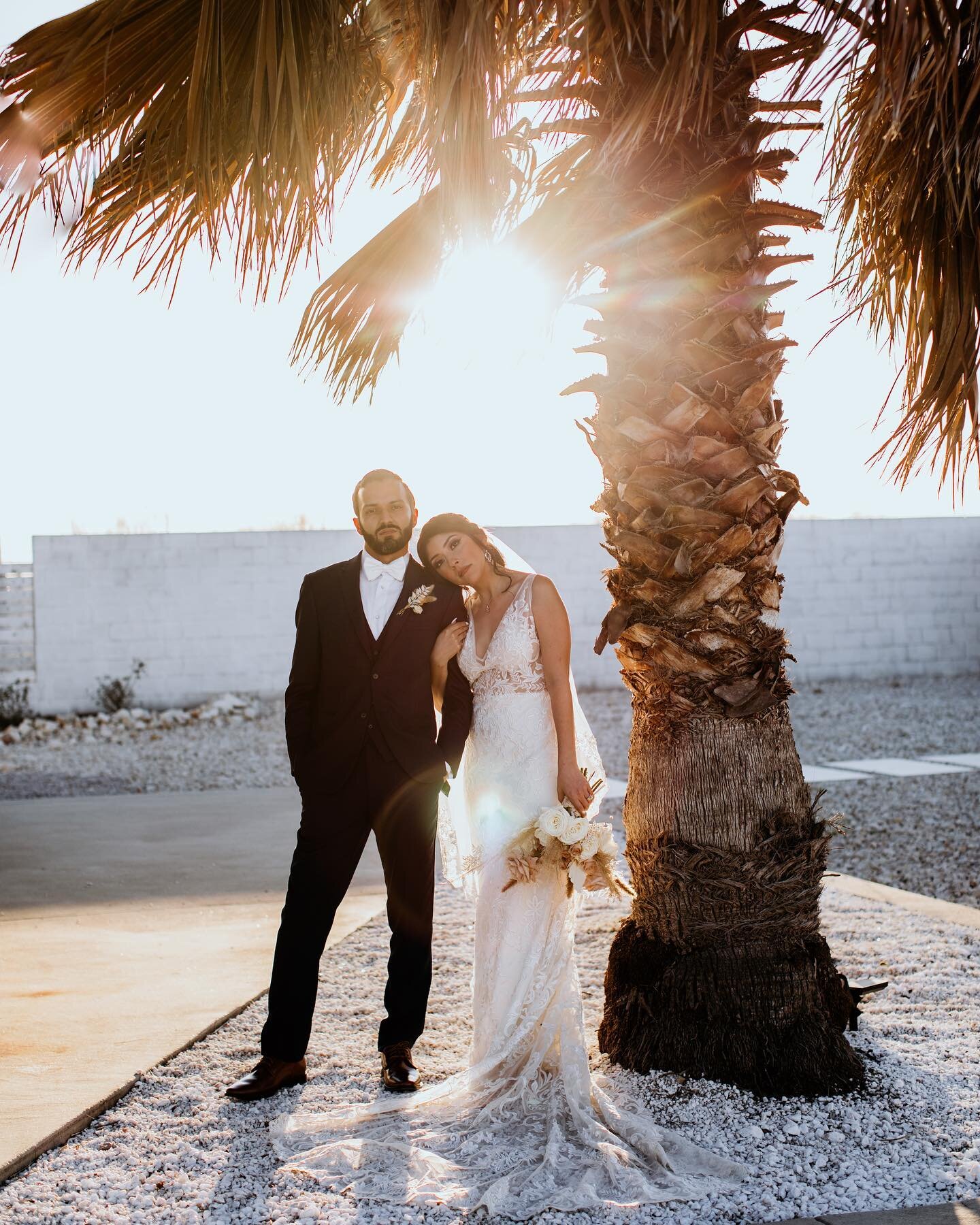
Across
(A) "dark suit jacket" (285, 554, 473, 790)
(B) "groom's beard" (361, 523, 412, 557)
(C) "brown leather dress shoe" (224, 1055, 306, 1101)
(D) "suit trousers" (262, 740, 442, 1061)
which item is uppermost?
(B) "groom's beard" (361, 523, 412, 557)

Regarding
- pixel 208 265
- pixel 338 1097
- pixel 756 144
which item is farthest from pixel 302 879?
pixel 756 144

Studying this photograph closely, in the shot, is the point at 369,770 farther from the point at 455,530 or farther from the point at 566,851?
the point at 455,530

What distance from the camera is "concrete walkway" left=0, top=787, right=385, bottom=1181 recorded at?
140 inches

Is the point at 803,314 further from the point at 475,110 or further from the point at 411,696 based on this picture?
the point at 411,696

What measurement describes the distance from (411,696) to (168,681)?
41.6ft

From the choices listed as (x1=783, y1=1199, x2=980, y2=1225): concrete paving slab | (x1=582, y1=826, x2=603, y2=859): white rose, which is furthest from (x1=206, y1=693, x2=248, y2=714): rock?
(x1=783, y1=1199, x2=980, y2=1225): concrete paving slab

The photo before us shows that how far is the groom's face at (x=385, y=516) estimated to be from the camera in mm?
3791

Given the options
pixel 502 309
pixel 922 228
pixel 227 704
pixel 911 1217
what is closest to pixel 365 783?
pixel 502 309

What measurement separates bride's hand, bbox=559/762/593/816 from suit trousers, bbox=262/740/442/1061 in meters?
0.43

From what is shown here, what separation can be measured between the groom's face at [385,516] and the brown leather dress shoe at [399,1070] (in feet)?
5.24

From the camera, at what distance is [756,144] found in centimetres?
344

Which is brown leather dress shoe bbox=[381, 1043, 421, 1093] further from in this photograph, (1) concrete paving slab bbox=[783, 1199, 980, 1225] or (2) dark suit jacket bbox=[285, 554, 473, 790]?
(1) concrete paving slab bbox=[783, 1199, 980, 1225]

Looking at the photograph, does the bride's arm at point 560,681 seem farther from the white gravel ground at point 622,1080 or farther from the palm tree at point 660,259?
the white gravel ground at point 622,1080

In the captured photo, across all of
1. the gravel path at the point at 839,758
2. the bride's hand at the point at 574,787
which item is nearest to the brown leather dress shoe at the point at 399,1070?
the bride's hand at the point at 574,787
